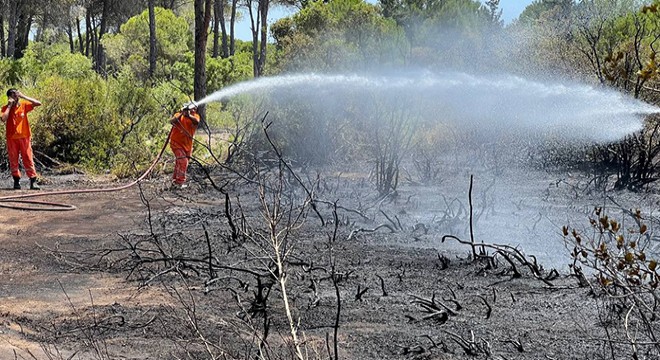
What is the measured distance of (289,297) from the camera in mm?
6223

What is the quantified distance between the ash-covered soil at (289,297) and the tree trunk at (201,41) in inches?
320

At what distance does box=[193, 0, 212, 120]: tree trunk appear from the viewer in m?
17.6

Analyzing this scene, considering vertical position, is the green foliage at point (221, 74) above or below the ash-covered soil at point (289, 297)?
above

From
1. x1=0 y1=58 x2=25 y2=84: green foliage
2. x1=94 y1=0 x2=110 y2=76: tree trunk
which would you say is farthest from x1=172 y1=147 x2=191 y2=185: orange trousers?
x1=94 y1=0 x2=110 y2=76: tree trunk

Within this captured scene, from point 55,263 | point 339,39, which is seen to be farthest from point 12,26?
point 55,263

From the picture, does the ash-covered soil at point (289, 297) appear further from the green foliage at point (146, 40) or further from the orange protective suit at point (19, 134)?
the green foliage at point (146, 40)

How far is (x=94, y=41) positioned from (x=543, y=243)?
4788 cm

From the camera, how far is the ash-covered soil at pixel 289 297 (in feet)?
16.6

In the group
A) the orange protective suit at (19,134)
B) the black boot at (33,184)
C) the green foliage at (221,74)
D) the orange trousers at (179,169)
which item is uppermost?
the green foliage at (221,74)

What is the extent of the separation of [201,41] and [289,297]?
1226 cm

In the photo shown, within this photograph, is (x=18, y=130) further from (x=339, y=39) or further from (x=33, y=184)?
(x=339, y=39)

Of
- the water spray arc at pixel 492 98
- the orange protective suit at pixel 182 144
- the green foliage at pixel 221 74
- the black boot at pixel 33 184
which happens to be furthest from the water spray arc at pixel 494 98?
the green foliage at pixel 221 74

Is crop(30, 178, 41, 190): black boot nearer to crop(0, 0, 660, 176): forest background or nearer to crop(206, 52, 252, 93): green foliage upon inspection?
crop(0, 0, 660, 176): forest background

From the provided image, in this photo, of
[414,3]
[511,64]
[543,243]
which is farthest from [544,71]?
[414,3]
